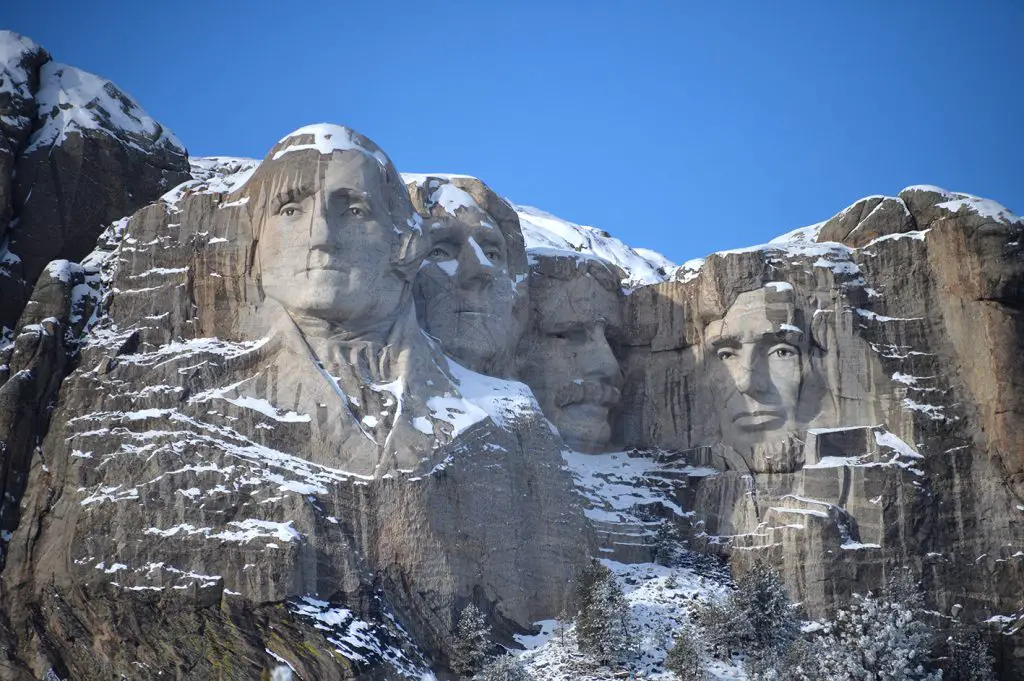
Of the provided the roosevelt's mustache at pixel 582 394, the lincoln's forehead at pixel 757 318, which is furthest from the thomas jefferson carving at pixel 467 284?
the lincoln's forehead at pixel 757 318

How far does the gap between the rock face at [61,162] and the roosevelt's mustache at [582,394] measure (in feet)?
42.9

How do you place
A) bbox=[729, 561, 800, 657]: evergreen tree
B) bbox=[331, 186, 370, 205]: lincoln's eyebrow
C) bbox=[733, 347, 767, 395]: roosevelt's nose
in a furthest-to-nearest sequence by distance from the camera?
1. bbox=[733, 347, 767, 395]: roosevelt's nose
2. bbox=[331, 186, 370, 205]: lincoln's eyebrow
3. bbox=[729, 561, 800, 657]: evergreen tree

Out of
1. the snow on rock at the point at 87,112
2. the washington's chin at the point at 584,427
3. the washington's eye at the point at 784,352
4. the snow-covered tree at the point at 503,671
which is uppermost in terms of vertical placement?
the snow on rock at the point at 87,112

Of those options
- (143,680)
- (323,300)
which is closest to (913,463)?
(323,300)

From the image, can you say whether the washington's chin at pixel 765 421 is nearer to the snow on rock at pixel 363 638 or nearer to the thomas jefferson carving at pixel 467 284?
the thomas jefferson carving at pixel 467 284

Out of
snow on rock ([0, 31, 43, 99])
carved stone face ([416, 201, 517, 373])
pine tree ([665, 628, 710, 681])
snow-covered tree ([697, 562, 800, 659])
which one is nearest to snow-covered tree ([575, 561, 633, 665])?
pine tree ([665, 628, 710, 681])

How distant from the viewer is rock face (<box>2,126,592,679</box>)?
5097cm

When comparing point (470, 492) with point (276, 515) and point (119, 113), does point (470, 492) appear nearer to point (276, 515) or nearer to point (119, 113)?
point (276, 515)

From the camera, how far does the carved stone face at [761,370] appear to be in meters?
61.8

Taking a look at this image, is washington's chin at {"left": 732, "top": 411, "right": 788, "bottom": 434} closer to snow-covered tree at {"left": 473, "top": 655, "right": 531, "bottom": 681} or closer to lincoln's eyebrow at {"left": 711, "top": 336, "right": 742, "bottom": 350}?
lincoln's eyebrow at {"left": 711, "top": 336, "right": 742, "bottom": 350}

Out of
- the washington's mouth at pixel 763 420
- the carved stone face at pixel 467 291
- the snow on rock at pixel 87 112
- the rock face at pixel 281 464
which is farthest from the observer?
the washington's mouth at pixel 763 420

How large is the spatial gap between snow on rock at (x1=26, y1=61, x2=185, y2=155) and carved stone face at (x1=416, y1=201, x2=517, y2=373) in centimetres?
917

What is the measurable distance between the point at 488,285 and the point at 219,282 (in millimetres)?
8313

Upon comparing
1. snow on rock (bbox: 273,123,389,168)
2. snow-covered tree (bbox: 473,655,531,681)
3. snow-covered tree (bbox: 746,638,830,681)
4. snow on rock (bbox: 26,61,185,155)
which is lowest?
snow-covered tree (bbox: 473,655,531,681)
